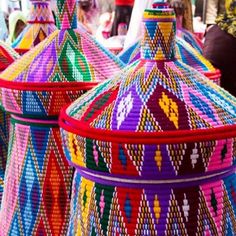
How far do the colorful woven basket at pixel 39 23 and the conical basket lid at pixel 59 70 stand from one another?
0.40m

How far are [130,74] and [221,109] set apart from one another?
14 cm

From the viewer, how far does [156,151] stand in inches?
30.0

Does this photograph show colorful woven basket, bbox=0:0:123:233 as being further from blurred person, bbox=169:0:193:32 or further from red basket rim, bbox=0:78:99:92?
blurred person, bbox=169:0:193:32

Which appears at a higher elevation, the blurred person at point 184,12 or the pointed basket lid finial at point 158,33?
the pointed basket lid finial at point 158,33

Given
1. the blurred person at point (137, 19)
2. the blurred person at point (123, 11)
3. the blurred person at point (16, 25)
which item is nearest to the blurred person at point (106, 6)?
the blurred person at point (16, 25)

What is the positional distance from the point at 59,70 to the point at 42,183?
0.70 ft

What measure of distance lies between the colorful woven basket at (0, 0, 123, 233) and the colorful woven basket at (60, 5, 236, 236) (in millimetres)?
238

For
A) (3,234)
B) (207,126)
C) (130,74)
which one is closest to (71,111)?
(130,74)

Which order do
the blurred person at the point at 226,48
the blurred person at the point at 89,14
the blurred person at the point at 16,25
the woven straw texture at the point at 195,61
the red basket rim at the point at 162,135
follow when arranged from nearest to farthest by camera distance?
the red basket rim at the point at 162,135 < the woven straw texture at the point at 195,61 < the blurred person at the point at 226,48 < the blurred person at the point at 16,25 < the blurred person at the point at 89,14

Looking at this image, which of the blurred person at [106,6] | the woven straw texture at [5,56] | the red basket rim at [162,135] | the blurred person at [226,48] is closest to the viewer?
the red basket rim at [162,135]

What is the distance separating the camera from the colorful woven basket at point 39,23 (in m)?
1.56

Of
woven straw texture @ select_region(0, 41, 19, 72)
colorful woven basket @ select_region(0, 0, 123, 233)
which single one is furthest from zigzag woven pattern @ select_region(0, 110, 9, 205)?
colorful woven basket @ select_region(0, 0, 123, 233)

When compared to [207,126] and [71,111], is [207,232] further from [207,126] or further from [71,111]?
[71,111]

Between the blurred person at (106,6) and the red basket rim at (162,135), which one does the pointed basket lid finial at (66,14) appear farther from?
the blurred person at (106,6)
